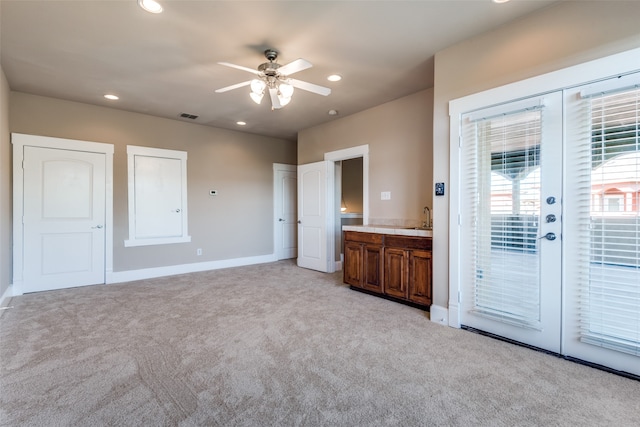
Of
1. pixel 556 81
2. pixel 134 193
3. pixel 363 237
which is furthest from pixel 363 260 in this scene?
pixel 134 193

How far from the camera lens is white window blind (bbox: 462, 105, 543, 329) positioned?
2473 mm

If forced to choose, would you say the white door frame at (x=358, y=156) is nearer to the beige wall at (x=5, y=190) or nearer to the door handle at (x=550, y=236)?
the door handle at (x=550, y=236)

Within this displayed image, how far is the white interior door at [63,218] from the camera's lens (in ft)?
13.8

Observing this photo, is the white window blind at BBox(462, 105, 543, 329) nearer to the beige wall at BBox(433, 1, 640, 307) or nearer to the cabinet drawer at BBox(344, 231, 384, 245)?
the beige wall at BBox(433, 1, 640, 307)

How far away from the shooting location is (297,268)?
19.0ft

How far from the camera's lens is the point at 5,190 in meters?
3.77

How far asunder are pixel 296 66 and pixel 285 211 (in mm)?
4443

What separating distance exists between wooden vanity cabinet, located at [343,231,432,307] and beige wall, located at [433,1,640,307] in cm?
27

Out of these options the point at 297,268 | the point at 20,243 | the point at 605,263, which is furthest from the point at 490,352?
the point at 20,243

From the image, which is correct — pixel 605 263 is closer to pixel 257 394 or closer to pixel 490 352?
pixel 490 352

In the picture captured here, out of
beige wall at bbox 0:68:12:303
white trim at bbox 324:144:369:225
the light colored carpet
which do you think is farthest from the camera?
white trim at bbox 324:144:369:225

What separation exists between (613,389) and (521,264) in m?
0.94

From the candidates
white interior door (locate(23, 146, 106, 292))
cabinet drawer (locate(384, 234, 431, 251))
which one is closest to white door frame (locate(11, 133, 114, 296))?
white interior door (locate(23, 146, 106, 292))

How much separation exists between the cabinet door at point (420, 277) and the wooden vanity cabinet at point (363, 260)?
482mm
